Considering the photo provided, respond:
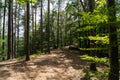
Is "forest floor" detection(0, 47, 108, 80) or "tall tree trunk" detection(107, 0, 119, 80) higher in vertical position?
"tall tree trunk" detection(107, 0, 119, 80)

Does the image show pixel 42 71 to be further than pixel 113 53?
Yes

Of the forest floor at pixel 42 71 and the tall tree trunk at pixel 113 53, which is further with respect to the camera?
the forest floor at pixel 42 71

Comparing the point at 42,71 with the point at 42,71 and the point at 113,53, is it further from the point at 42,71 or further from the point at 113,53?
the point at 113,53

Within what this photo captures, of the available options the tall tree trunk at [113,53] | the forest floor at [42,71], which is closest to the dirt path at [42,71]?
the forest floor at [42,71]

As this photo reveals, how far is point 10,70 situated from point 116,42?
9144 mm

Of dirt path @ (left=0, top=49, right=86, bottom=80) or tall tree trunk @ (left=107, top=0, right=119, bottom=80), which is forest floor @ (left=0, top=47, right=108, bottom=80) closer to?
dirt path @ (left=0, top=49, right=86, bottom=80)

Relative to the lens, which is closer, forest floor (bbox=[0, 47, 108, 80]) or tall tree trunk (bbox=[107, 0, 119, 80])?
tall tree trunk (bbox=[107, 0, 119, 80])

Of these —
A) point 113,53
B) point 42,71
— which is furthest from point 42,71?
point 113,53

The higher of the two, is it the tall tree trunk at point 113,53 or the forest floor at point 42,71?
the tall tree trunk at point 113,53

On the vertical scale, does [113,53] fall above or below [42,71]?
above

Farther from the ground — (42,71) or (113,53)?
(113,53)

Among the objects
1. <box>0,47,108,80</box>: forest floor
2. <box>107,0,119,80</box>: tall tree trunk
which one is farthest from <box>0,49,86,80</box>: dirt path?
<box>107,0,119,80</box>: tall tree trunk

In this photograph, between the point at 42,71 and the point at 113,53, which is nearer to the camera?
the point at 113,53

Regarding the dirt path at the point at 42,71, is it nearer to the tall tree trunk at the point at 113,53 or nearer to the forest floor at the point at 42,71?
the forest floor at the point at 42,71
